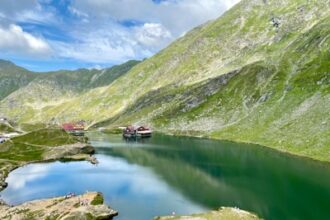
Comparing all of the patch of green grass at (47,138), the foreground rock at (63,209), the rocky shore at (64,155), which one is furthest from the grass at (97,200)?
the patch of green grass at (47,138)

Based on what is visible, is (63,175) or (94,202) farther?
(63,175)

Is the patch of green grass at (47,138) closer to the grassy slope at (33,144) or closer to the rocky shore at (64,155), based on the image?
the grassy slope at (33,144)

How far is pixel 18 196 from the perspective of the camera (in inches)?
4151

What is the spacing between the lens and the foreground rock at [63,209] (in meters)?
79.2

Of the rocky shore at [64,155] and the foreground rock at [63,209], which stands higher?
the rocky shore at [64,155]

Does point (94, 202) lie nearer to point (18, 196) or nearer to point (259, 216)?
point (18, 196)

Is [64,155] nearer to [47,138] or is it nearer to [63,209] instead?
Result: [47,138]

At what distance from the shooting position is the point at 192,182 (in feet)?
389

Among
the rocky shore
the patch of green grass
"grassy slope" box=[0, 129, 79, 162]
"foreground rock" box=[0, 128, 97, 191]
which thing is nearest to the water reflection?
the rocky shore

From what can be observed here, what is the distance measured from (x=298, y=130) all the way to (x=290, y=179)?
55.5 m

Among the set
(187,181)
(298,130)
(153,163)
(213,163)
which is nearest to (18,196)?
(187,181)

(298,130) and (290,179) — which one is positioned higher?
(298,130)

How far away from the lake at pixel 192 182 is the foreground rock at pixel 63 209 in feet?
16.0

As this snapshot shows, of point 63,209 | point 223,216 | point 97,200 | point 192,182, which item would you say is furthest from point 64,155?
point 223,216
